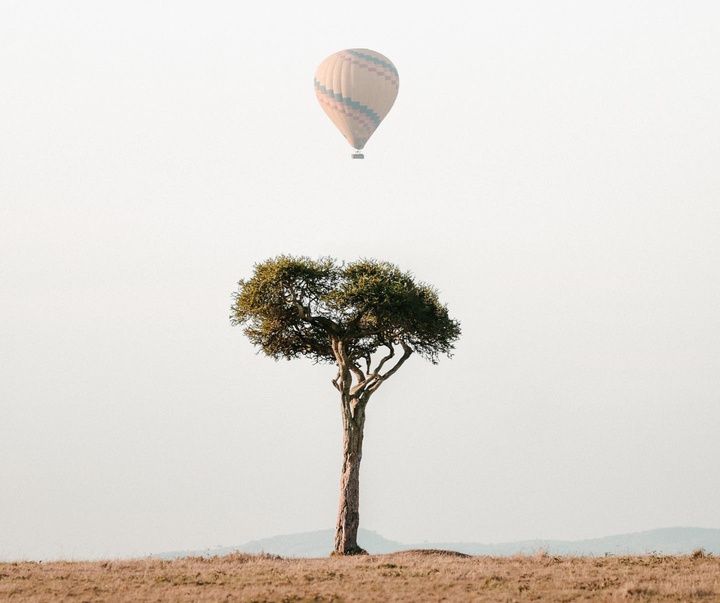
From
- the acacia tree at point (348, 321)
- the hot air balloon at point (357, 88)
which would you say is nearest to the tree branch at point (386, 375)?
the acacia tree at point (348, 321)

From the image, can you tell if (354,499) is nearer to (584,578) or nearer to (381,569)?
(381,569)

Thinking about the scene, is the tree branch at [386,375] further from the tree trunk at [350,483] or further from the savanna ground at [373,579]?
the savanna ground at [373,579]

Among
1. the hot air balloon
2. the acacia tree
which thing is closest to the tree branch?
the acacia tree

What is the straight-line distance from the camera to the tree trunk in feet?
163

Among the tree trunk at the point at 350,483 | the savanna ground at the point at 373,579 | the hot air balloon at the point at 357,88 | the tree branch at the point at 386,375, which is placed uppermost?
the hot air balloon at the point at 357,88

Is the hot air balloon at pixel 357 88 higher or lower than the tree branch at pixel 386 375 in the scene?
higher

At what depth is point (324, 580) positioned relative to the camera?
3659 centimetres

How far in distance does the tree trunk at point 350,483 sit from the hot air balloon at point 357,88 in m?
33.0

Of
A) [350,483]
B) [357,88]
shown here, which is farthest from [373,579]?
[357,88]

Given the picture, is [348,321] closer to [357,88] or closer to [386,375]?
[386,375]

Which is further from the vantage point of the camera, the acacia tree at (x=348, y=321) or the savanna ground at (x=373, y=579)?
the acacia tree at (x=348, y=321)

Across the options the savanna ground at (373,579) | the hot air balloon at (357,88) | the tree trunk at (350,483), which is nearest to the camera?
the savanna ground at (373,579)

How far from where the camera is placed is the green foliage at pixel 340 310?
166 ft

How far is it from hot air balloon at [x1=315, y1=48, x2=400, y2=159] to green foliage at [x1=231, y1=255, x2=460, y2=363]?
26810mm
